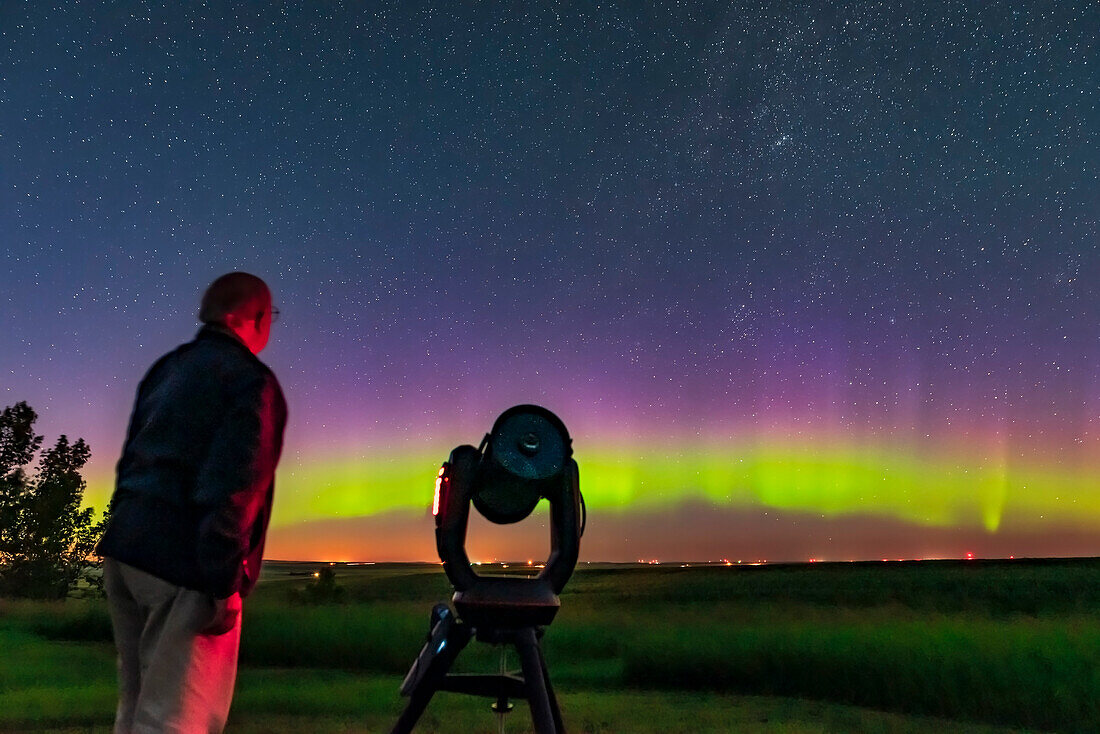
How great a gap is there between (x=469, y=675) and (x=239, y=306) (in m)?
Answer: 1.86

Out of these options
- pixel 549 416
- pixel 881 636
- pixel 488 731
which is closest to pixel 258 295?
pixel 549 416

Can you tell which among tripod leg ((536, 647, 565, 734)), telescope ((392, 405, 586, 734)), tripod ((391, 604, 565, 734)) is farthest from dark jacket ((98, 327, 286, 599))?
tripod leg ((536, 647, 565, 734))

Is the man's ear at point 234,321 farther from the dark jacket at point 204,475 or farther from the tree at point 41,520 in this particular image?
the tree at point 41,520

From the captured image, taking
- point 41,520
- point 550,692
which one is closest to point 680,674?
point 550,692

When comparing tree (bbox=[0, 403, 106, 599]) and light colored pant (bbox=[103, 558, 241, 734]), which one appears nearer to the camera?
light colored pant (bbox=[103, 558, 241, 734])

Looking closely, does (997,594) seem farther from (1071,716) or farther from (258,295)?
(258,295)

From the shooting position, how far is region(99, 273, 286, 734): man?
289 centimetres

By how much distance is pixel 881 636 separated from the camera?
13.3m

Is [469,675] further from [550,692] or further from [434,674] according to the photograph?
[550,692]

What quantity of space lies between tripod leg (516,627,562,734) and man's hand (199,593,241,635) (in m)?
1.11

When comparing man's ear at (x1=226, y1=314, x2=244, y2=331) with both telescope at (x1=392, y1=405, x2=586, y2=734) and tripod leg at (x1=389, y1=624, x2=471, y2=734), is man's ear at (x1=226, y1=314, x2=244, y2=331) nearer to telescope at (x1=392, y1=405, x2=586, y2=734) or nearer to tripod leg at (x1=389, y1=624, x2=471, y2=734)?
telescope at (x1=392, y1=405, x2=586, y2=734)

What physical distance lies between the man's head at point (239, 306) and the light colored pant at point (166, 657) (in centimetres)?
91

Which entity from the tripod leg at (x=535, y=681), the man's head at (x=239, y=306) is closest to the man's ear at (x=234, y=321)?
the man's head at (x=239, y=306)

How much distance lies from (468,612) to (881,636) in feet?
37.8
